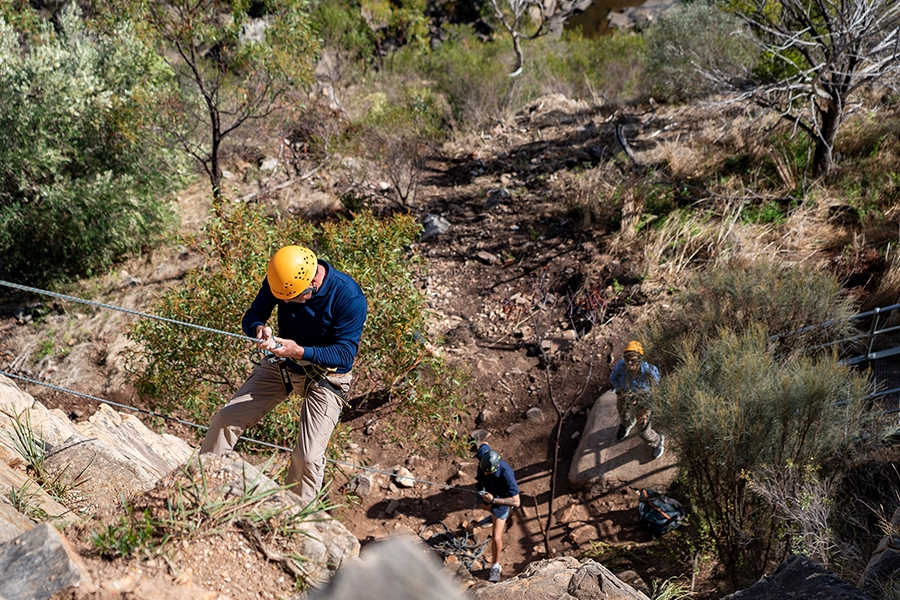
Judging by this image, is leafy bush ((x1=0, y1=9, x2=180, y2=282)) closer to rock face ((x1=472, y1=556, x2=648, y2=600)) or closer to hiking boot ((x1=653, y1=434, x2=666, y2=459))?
hiking boot ((x1=653, y1=434, x2=666, y2=459))

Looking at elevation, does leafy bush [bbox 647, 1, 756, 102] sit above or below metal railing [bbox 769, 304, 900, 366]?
above

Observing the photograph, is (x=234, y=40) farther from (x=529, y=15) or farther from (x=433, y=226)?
(x=529, y=15)

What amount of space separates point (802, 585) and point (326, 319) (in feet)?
9.74

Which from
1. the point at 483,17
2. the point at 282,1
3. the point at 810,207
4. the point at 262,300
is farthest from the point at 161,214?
the point at 483,17

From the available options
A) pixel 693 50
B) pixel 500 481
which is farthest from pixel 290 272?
pixel 693 50

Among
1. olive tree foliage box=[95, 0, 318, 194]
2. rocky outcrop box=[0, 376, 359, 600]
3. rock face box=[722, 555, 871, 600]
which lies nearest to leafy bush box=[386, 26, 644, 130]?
olive tree foliage box=[95, 0, 318, 194]

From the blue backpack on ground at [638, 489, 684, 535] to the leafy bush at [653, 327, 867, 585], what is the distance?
1.22 ft

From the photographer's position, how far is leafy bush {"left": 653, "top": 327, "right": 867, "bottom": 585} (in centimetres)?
473

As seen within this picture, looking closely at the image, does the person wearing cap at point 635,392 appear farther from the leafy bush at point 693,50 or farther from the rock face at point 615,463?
the leafy bush at point 693,50

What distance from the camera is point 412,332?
619 cm

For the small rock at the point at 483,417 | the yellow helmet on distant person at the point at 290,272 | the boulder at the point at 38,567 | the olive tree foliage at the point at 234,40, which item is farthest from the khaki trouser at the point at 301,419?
the olive tree foliage at the point at 234,40

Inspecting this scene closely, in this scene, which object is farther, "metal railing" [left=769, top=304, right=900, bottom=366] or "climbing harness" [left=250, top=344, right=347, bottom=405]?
"metal railing" [left=769, top=304, right=900, bottom=366]

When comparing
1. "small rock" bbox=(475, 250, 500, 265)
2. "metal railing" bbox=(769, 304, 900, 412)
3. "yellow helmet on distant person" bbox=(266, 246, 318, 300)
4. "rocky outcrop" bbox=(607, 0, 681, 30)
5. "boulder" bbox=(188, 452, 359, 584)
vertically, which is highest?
"rocky outcrop" bbox=(607, 0, 681, 30)

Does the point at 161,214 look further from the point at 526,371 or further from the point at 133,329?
the point at 526,371
